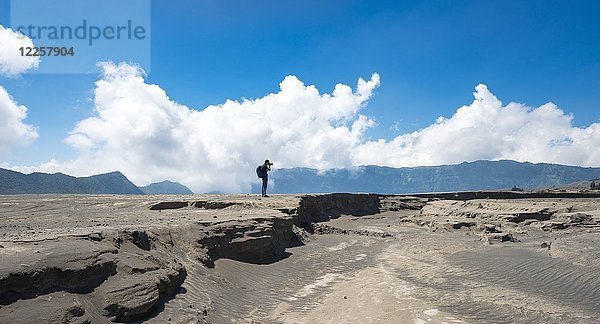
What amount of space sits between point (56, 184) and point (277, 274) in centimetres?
7329

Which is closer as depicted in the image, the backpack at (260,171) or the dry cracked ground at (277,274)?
the dry cracked ground at (277,274)

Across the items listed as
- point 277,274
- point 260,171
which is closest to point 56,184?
point 260,171

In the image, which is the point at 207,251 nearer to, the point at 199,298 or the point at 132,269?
the point at 199,298

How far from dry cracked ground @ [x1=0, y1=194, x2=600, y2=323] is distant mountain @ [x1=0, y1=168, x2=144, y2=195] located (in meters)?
55.2

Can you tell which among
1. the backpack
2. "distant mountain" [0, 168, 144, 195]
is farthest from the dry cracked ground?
"distant mountain" [0, 168, 144, 195]

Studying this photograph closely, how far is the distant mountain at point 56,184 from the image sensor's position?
6462 centimetres

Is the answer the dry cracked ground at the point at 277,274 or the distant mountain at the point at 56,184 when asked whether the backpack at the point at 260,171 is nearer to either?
the dry cracked ground at the point at 277,274

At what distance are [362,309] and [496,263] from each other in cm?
689

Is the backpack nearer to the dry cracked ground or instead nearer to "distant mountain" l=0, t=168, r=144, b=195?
the dry cracked ground

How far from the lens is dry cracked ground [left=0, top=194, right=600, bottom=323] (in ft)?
21.4

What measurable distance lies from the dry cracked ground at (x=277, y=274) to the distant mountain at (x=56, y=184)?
5520cm

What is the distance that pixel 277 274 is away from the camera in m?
12.9

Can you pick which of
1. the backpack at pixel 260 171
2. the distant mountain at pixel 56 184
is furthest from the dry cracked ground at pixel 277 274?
the distant mountain at pixel 56 184

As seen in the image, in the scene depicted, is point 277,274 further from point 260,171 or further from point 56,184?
point 56,184
